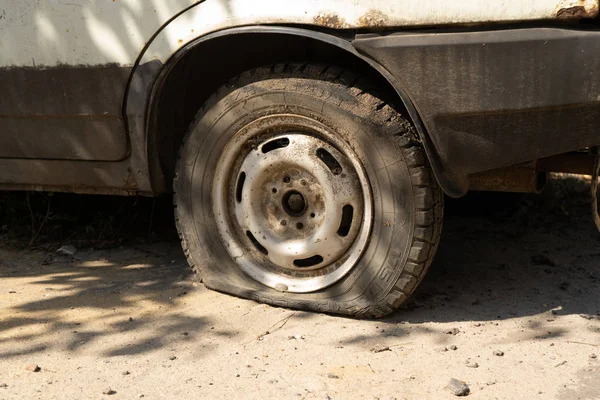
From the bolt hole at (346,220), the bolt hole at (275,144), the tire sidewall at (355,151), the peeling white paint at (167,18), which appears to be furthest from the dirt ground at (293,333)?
the peeling white paint at (167,18)

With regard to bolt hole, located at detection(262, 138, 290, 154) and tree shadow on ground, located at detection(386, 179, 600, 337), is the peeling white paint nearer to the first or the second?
bolt hole, located at detection(262, 138, 290, 154)

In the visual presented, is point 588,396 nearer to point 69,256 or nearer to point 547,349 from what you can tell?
point 547,349

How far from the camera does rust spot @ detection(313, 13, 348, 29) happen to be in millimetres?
3316

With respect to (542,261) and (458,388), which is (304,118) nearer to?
(458,388)

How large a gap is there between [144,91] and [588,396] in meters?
2.20

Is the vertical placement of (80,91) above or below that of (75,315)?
above

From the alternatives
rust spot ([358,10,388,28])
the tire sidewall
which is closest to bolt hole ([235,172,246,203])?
the tire sidewall

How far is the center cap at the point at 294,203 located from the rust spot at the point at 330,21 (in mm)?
779

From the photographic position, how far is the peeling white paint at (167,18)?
10.2 feet

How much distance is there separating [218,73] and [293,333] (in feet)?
4.25

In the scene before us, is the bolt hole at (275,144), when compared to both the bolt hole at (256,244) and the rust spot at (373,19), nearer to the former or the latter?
the bolt hole at (256,244)

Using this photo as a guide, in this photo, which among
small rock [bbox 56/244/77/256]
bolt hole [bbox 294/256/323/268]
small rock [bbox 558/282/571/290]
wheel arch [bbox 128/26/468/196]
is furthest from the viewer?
small rock [bbox 56/244/77/256]

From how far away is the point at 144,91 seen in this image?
12.3 feet

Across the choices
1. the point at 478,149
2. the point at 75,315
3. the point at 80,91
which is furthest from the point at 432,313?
the point at 80,91
